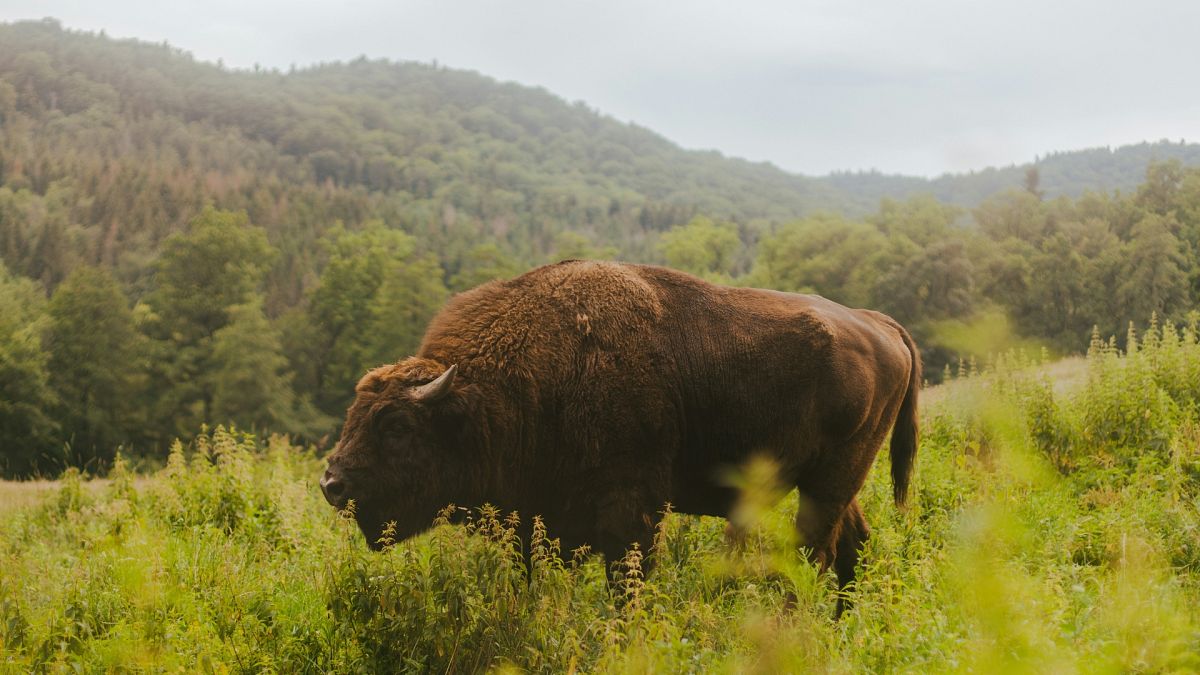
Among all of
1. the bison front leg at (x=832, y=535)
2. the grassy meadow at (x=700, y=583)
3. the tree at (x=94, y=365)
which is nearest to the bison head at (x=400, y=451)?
the grassy meadow at (x=700, y=583)

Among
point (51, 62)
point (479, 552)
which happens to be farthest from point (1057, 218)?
point (51, 62)

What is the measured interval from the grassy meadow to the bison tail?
1.21 feet

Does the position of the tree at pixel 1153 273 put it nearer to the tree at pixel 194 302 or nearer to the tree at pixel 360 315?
the tree at pixel 360 315

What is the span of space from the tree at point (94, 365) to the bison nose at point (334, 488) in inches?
1683

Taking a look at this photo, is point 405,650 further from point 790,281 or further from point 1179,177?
point 790,281

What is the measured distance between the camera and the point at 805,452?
589 cm

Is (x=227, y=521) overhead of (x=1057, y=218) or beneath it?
beneath

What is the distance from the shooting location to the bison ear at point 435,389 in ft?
17.0

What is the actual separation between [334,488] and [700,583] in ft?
9.12

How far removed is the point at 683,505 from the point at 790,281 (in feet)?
177

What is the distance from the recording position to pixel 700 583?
6.03 meters

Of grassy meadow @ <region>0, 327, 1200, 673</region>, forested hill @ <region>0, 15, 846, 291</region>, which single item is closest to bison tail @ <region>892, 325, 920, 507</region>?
grassy meadow @ <region>0, 327, 1200, 673</region>

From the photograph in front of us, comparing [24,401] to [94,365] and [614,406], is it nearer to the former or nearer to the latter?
[94,365]

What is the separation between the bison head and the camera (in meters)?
5.23
